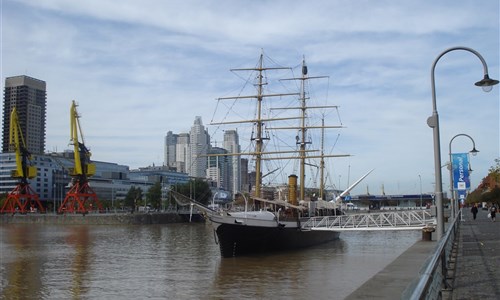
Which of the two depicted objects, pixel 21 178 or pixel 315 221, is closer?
pixel 315 221

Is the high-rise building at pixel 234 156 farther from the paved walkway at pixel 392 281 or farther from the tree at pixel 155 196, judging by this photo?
the tree at pixel 155 196

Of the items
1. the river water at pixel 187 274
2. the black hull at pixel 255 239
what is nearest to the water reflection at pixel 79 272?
the river water at pixel 187 274

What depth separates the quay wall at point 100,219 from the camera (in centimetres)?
10020

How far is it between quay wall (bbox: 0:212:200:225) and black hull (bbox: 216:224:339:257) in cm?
6532

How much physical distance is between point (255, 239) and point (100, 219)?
74059mm

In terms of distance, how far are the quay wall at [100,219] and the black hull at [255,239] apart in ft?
214

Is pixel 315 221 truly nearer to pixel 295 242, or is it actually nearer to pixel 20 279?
pixel 295 242

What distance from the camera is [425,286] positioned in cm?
590

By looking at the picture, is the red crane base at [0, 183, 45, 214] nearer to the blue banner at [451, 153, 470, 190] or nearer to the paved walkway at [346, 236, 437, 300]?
the blue banner at [451, 153, 470, 190]

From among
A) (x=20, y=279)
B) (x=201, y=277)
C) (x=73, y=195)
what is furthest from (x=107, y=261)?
(x=73, y=195)

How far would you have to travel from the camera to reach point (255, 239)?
34812 millimetres

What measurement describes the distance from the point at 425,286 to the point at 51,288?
20068 millimetres

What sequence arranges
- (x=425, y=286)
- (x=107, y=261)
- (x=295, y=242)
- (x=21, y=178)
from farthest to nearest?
(x=21, y=178), (x=295, y=242), (x=107, y=261), (x=425, y=286)

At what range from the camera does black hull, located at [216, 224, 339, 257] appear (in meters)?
33.4
